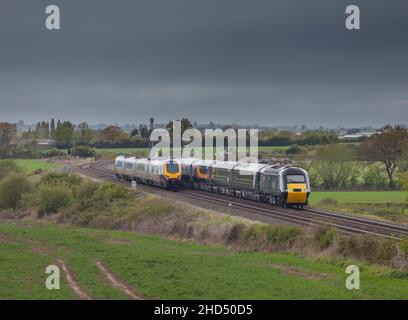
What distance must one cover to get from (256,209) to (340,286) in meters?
23.4

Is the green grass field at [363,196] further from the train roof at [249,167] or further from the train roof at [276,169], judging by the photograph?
the train roof at [276,169]

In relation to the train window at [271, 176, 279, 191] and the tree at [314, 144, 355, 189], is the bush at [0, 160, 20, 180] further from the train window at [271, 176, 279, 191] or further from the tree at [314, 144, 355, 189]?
the train window at [271, 176, 279, 191]

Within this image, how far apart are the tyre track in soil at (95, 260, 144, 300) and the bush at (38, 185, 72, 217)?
32043mm

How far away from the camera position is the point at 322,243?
113 feet

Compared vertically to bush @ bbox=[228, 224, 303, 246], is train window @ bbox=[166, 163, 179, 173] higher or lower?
higher

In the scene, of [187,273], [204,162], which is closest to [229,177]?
[204,162]

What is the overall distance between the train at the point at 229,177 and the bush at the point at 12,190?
13.8 metres

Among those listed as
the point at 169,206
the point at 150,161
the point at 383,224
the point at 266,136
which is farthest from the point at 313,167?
the point at 266,136

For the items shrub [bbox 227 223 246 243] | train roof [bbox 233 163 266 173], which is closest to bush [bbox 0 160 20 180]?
train roof [bbox 233 163 266 173]

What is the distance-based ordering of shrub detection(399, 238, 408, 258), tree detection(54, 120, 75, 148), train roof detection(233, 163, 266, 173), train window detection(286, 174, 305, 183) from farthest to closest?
tree detection(54, 120, 75, 148), train roof detection(233, 163, 266, 173), train window detection(286, 174, 305, 183), shrub detection(399, 238, 408, 258)

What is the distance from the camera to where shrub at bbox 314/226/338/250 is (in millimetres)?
34250

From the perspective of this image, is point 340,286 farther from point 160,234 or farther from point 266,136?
point 266,136

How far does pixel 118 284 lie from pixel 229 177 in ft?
114

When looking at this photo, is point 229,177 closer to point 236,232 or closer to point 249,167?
point 249,167
